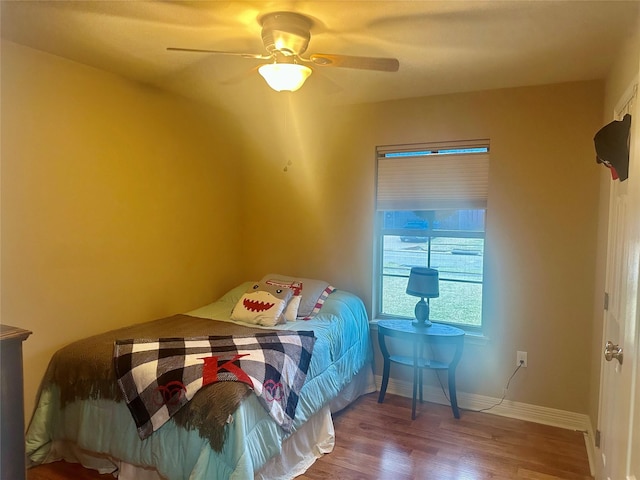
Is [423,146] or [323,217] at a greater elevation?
[423,146]

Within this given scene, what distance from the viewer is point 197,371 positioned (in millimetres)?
2104

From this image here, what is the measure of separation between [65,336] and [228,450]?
1.44 metres

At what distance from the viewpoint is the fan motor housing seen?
1.96 m

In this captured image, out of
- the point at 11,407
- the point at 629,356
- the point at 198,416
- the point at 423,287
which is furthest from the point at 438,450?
the point at 11,407

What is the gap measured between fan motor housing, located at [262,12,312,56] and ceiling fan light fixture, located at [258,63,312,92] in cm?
11

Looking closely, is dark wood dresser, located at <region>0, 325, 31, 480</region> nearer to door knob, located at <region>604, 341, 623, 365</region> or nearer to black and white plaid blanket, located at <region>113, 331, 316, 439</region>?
black and white plaid blanket, located at <region>113, 331, 316, 439</region>

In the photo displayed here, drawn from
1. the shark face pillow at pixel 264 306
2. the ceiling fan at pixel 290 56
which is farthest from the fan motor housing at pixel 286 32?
the shark face pillow at pixel 264 306

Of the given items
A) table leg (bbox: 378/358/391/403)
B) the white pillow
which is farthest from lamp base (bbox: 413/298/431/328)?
the white pillow

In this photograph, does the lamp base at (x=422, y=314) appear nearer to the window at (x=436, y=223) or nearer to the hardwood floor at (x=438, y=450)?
the window at (x=436, y=223)

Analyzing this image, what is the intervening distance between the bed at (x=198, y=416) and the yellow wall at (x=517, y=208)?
0.91m

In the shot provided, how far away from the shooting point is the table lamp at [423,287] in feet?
10.3

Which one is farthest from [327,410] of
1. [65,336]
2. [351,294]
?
[65,336]

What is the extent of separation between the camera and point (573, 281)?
296 centimetres

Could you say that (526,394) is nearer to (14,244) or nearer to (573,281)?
(573,281)
